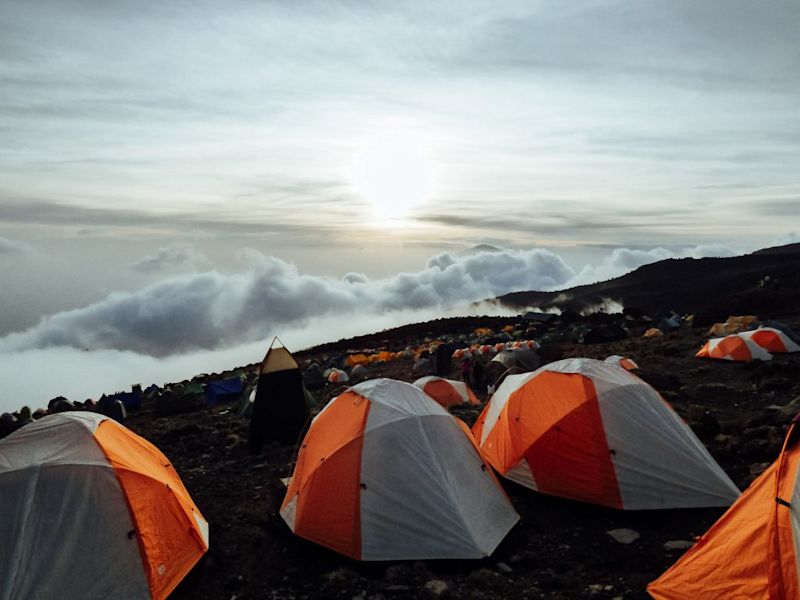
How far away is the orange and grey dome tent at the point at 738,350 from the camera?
60.8 ft

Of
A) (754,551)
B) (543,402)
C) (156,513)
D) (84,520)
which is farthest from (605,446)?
(84,520)

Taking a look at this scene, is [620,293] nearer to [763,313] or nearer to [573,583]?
[763,313]

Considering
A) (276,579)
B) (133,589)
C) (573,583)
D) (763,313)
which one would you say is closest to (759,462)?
(573,583)

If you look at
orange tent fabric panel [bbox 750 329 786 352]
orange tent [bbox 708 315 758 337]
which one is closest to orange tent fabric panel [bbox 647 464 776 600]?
orange tent fabric panel [bbox 750 329 786 352]

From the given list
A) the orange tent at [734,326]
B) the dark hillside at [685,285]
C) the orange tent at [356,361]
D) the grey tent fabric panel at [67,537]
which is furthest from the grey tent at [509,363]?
the dark hillside at [685,285]

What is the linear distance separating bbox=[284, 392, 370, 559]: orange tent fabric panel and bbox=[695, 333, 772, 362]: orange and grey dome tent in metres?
16.5

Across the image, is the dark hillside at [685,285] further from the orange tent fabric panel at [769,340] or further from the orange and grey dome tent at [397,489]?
the orange and grey dome tent at [397,489]

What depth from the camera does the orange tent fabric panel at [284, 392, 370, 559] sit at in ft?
22.5

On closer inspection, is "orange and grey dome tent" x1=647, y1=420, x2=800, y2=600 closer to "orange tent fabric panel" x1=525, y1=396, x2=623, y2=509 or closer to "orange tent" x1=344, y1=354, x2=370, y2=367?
"orange tent fabric panel" x1=525, y1=396, x2=623, y2=509

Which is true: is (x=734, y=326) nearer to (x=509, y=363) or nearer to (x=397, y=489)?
(x=509, y=363)

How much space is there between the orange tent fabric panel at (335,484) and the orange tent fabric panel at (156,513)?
1420 millimetres

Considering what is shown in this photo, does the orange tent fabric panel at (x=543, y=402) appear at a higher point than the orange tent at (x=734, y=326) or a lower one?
higher

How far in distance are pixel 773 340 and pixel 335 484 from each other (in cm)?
1917

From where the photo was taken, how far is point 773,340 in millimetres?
19531
